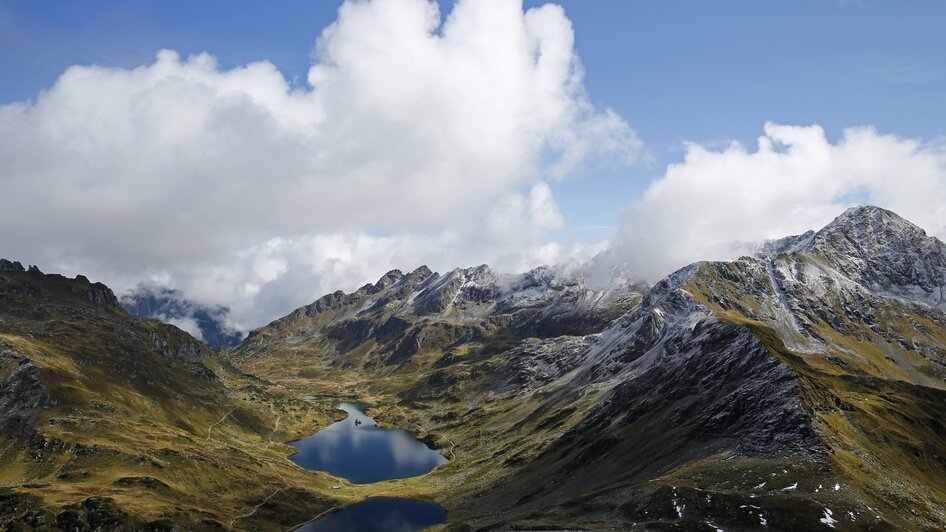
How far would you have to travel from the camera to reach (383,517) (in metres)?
170

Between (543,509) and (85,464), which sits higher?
(85,464)

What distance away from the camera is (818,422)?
382 feet

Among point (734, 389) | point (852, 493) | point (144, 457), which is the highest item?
point (144, 457)

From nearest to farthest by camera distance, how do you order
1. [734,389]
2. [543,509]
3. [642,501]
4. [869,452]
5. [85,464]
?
[642,501]
[869,452]
[543,509]
[734,389]
[85,464]

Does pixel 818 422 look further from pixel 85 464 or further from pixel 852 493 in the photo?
pixel 85 464

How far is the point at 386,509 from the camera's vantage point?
177m

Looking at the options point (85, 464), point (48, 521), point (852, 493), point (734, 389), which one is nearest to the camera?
point (852, 493)

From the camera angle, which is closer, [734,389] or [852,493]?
[852,493]

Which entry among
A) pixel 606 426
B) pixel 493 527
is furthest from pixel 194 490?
pixel 606 426

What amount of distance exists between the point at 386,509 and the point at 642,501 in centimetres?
9890

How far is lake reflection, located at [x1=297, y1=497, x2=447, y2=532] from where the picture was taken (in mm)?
161375

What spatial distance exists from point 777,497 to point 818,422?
33.3 metres

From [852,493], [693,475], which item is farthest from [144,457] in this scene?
[852,493]

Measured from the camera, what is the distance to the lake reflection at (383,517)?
161 metres
